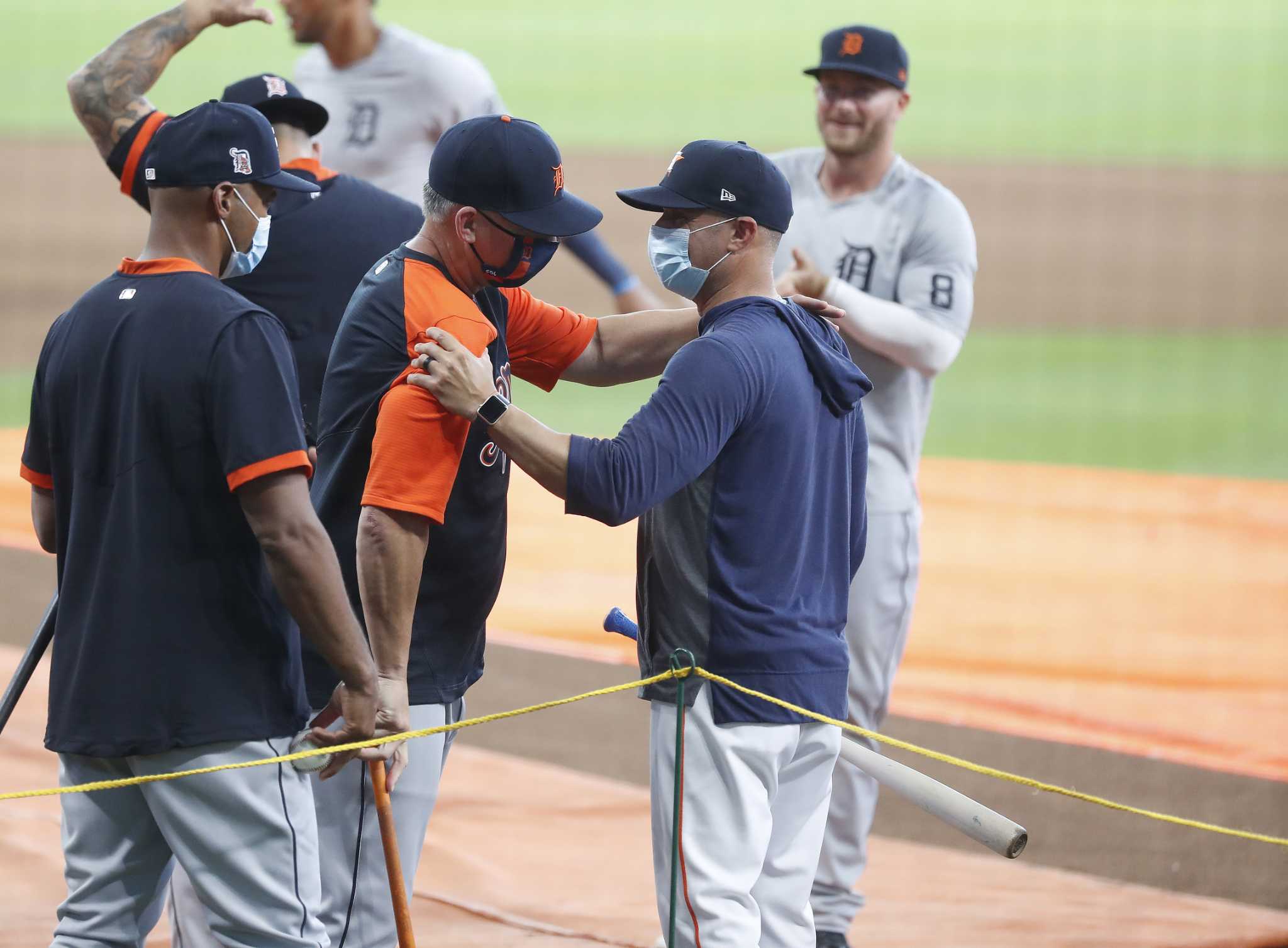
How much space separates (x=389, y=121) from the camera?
4773 mm

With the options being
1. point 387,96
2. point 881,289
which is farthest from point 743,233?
point 387,96

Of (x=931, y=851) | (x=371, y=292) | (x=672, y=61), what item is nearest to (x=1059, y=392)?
(x=672, y=61)

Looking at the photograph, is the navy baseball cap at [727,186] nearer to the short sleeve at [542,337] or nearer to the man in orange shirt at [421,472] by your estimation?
the man in orange shirt at [421,472]

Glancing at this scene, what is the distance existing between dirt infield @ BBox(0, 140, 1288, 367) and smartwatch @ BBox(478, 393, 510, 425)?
1158 centimetres

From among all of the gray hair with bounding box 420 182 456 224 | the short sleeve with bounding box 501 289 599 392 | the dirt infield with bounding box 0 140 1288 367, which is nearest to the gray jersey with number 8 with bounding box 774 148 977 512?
the short sleeve with bounding box 501 289 599 392

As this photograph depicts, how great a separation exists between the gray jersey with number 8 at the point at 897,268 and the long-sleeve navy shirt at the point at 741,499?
125cm

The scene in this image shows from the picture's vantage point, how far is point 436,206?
2650 mm

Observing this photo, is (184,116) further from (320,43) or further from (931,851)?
(931,851)

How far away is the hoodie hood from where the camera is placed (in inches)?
103

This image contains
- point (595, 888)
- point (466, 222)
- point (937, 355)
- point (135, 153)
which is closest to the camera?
point (466, 222)

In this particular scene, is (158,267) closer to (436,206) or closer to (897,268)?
(436,206)

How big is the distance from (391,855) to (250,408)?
2.66ft

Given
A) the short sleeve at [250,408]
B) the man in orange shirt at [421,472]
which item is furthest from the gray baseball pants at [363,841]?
the short sleeve at [250,408]

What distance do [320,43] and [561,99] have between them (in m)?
11.0
